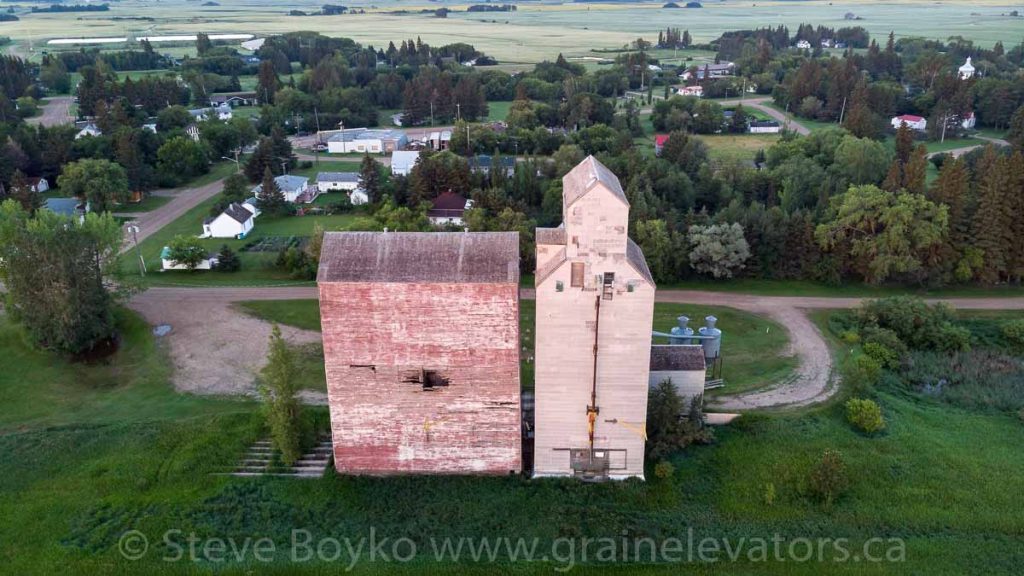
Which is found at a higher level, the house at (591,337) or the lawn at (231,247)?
the house at (591,337)

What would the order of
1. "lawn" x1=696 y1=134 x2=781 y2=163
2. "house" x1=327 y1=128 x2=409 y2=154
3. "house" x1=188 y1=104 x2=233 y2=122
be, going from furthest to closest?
1. "house" x1=188 y1=104 x2=233 y2=122
2. "house" x1=327 y1=128 x2=409 y2=154
3. "lawn" x1=696 y1=134 x2=781 y2=163

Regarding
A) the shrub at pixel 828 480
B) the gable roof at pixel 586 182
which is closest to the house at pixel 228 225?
the gable roof at pixel 586 182

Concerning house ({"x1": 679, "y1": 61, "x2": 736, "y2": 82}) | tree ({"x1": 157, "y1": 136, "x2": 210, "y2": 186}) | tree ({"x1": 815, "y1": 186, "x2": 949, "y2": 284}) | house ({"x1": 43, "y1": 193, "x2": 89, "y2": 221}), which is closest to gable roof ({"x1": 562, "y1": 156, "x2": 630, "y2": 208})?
tree ({"x1": 815, "y1": 186, "x2": 949, "y2": 284})

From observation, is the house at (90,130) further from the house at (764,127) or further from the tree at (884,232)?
the house at (764,127)

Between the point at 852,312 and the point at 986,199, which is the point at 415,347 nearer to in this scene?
the point at 852,312

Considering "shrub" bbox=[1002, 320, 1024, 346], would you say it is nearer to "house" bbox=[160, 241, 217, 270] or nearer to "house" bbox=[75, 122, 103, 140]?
"house" bbox=[160, 241, 217, 270]

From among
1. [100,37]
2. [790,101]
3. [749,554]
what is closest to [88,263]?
[749,554]
